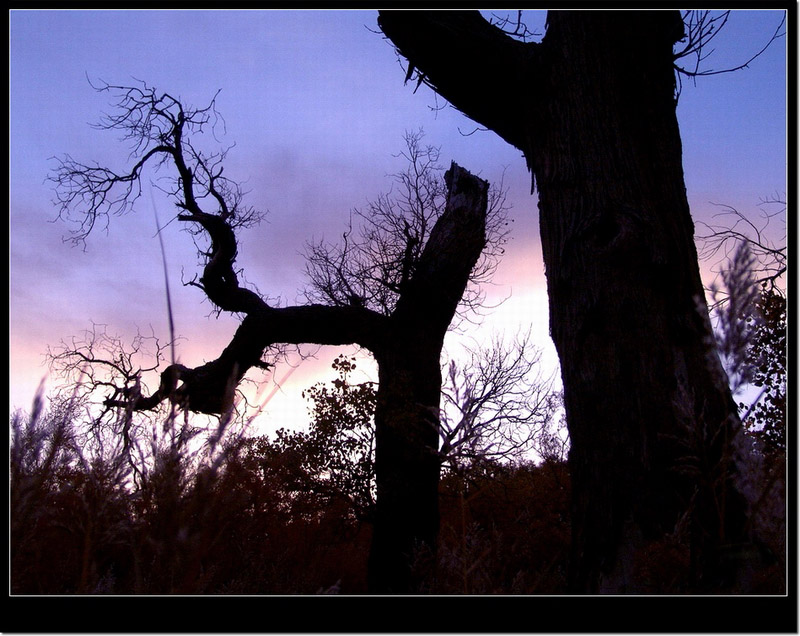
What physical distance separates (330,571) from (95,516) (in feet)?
32.4

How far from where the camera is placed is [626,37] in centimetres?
477

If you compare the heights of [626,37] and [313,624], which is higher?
[626,37]

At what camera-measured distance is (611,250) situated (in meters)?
4.18

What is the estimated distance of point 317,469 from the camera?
12117 mm

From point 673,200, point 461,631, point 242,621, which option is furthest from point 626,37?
point 242,621

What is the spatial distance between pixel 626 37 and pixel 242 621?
449 centimetres

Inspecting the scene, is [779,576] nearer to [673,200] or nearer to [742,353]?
[742,353]

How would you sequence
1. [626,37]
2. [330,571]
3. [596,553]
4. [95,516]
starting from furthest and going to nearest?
1. [330,571]
2. [626,37]
3. [596,553]
4. [95,516]

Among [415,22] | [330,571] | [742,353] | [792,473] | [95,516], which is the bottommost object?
[330,571]

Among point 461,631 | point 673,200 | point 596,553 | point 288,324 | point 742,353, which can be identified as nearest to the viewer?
point 742,353

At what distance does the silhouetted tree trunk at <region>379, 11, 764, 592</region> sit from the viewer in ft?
12.3

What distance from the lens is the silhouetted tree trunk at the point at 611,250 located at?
147 inches

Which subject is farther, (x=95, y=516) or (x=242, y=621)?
(x=242, y=621)

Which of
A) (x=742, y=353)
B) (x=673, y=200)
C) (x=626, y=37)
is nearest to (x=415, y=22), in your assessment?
(x=626, y=37)
